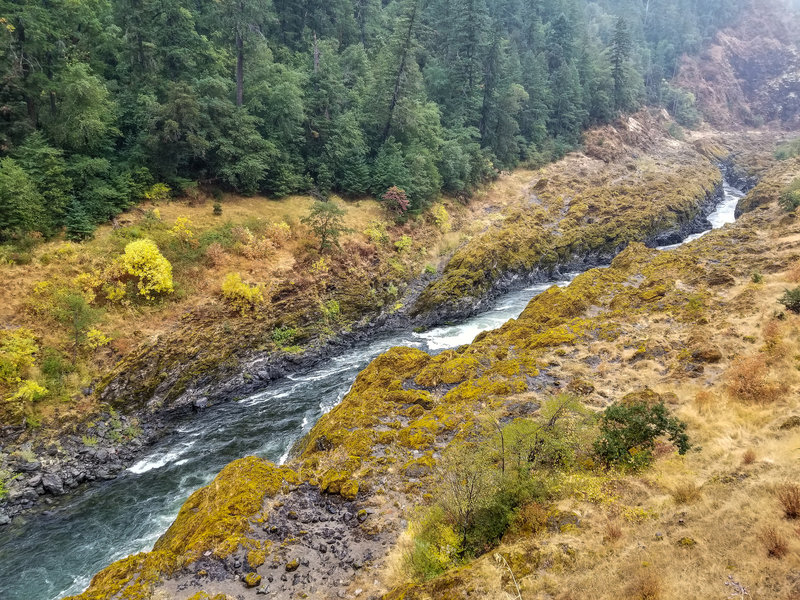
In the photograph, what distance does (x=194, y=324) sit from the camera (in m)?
21.5

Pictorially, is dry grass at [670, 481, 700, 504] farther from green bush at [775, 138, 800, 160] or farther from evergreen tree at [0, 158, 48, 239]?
green bush at [775, 138, 800, 160]

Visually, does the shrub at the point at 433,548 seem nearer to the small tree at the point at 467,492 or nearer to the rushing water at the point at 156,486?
the small tree at the point at 467,492

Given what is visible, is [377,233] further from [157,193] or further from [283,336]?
[157,193]

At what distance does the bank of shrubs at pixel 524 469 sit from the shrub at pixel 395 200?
23477 mm

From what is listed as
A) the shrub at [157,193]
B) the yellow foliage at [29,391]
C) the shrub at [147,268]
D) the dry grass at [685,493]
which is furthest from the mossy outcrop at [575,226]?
the dry grass at [685,493]

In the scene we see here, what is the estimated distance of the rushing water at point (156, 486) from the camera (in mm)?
Answer: 12305

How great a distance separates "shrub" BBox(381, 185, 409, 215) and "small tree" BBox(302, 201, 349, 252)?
655 centimetres

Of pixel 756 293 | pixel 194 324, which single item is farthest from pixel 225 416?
pixel 756 293

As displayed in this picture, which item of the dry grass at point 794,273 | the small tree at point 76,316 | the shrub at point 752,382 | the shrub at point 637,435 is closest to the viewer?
the shrub at point 637,435

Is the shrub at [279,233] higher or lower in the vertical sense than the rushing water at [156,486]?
higher

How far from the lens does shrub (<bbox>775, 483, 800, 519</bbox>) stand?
6.94 meters

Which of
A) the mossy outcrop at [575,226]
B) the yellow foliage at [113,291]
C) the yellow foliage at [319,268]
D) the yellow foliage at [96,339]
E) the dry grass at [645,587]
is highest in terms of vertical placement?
the yellow foliage at [113,291]

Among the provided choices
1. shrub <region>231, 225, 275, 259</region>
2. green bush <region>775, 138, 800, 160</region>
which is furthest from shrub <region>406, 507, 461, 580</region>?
green bush <region>775, 138, 800, 160</region>

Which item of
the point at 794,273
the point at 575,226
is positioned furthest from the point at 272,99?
the point at 794,273
